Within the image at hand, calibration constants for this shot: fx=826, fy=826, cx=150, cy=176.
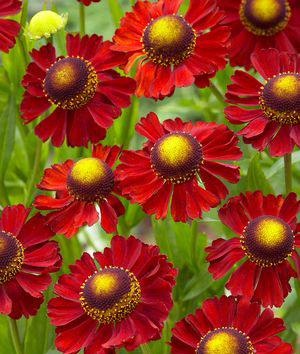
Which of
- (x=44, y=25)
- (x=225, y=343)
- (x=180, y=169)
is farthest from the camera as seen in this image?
(x=44, y=25)

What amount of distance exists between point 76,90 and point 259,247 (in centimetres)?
26

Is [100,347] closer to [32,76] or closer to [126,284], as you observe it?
[126,284]

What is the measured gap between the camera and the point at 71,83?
896mm

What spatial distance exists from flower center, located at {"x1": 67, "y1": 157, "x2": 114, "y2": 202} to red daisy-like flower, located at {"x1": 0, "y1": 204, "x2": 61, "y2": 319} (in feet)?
0.17

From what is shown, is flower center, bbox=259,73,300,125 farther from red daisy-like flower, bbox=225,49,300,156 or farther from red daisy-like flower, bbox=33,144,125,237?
red daisy-like flower, bbox=33,144,125,237

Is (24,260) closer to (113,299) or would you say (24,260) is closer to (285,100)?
(113,299)

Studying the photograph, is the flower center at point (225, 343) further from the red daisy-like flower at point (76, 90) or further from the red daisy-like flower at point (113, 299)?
the red daisy-like flower at point (76, 90)

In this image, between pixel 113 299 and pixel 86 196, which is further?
pixel 86 196

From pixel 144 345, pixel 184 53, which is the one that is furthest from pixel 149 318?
pixel 184 53

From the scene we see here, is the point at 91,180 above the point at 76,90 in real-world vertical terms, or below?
below

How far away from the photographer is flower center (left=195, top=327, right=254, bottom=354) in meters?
0.72

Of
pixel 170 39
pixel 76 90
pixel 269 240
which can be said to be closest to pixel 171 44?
pixel 170 39

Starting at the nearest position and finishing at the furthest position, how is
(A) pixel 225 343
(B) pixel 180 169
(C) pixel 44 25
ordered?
(A) pixel 225 343
(B) pixel 180 169
(C) pixel 44 25

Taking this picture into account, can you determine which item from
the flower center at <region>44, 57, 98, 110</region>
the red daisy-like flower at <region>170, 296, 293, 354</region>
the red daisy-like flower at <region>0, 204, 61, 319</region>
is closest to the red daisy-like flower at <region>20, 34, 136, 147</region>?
the flower center at <region>44, 57, 98, 110</region>
